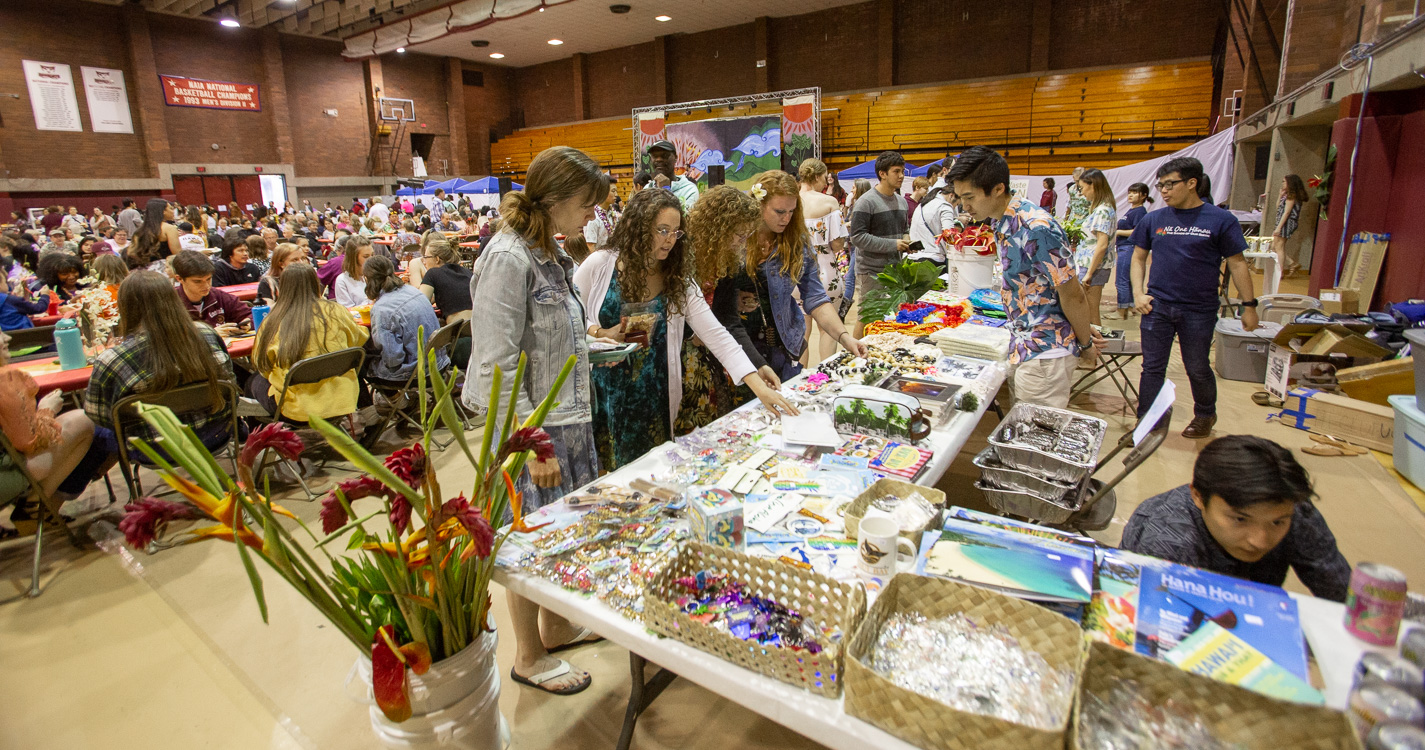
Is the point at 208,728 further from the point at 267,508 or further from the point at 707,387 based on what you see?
the point at 707,387

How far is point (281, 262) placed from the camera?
187 inches

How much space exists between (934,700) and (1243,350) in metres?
5.66

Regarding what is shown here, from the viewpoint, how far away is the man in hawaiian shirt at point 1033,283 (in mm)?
2600

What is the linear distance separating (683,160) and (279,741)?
1629 cm

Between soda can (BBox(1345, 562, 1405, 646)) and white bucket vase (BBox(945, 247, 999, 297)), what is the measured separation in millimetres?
3386

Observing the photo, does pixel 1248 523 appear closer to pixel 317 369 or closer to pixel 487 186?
pixel 317 369

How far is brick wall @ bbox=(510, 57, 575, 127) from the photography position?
20.4 m

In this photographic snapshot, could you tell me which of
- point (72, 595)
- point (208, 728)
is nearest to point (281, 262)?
point (72, 595)

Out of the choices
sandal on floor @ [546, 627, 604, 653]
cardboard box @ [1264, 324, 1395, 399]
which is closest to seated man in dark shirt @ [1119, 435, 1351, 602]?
sandal on floor @ [546, 627, 604, 653]

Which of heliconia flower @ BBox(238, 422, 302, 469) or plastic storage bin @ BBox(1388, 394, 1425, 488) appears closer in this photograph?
heliconia flower @ BBox(238, 422, 302, 469)

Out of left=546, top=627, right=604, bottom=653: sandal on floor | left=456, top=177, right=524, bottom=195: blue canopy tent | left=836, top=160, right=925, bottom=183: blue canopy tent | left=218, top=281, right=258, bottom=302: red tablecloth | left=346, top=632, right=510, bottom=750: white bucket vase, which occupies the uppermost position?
left=456, top=177, right=524, bottom=195: blue canopy tent

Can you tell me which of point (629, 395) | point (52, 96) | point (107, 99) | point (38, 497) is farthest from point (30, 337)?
point (107, 99)

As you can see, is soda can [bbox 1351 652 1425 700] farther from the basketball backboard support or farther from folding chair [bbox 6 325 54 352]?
the basketball backboard support

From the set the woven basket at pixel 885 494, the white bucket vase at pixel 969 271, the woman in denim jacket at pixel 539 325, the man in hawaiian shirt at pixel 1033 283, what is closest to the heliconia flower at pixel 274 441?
the woman in denim jacket at pixel 539 325
